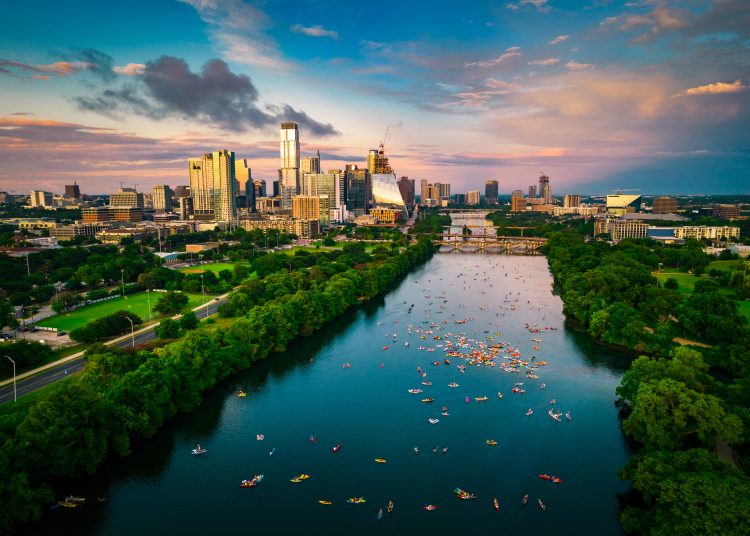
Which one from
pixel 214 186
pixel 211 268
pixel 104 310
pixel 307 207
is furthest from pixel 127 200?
pixel 104 310

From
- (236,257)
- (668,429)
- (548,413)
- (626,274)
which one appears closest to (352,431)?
(548,413)

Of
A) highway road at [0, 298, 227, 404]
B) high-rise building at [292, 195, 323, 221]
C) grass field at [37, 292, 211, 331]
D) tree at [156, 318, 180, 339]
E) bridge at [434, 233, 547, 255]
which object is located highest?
high-rise building at [292, 195, 323, 221]

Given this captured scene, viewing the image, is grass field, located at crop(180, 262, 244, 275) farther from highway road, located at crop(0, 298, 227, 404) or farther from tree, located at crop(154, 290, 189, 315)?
highway road, located at crop(0, 298, 227, 404)

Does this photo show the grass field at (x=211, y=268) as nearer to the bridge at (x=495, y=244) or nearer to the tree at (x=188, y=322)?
the tree at (x=188, y=322)

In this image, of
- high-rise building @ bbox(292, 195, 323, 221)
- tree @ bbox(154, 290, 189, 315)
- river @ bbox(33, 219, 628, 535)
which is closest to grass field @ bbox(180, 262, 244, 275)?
tree @ bbox(154, 290, 189, 315)

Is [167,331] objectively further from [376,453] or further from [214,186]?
[214,186]

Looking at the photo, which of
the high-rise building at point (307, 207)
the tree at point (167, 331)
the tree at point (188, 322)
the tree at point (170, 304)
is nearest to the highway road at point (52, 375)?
the tree at point (167, 331)
